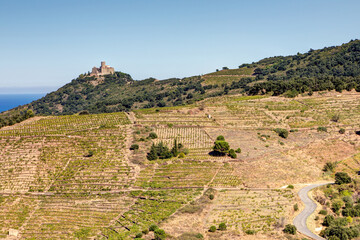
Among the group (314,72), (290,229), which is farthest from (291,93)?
(290,229)

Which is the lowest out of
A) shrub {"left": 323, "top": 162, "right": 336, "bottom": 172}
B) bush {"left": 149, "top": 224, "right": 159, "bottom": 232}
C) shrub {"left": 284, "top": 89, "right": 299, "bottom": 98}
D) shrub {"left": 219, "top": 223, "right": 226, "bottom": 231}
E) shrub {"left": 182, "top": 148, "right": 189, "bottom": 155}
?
shrub {"left": 219, "top": 223, "right": 226, "bottom": 231}

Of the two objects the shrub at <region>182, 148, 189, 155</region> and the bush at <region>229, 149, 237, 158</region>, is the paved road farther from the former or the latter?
the shrub at <region>182, 148, 189, 155</region>

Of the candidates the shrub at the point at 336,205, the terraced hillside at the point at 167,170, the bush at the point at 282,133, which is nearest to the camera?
the terraced hillside at the point at 167,170

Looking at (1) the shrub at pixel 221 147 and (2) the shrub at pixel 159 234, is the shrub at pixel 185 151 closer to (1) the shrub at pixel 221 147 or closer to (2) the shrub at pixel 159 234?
(1) the shrub at pixel 221 147

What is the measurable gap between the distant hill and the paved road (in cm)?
5954

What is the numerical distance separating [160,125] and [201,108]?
700 inches

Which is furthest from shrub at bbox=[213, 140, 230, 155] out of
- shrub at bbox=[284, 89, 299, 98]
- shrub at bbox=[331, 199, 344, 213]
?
shrub at bbox=[284, 89, 299, 98]

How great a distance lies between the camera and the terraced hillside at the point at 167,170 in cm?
4253

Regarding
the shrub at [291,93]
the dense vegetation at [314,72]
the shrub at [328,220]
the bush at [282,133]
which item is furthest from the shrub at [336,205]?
the dense vegetation at [314,72]

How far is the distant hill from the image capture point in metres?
113

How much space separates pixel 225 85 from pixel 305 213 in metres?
109

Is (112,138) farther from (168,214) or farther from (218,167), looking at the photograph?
(168,214)

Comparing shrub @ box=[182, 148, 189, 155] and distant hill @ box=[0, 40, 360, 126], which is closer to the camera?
shrub @ box=[182, 148, 189, 155]

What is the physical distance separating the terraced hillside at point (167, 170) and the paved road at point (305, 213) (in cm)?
128
